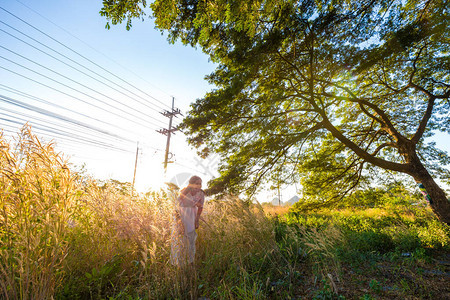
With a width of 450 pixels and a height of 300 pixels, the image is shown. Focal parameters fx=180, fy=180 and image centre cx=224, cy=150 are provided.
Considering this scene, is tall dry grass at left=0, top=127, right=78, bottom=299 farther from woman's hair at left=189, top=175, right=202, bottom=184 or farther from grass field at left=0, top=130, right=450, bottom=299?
woman's hair at left=189, top=175, right=202, bottom=184

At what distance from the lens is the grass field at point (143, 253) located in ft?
5.29

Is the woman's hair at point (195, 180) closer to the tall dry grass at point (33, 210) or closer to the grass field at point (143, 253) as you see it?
the grass field at point (143, 253)

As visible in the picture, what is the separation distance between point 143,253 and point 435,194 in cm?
874

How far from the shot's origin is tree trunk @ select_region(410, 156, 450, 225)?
5.71 meters

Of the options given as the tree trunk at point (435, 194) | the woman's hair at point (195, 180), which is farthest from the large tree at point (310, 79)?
the woman's hair at point (195, 180)

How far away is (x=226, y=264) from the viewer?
322 cm

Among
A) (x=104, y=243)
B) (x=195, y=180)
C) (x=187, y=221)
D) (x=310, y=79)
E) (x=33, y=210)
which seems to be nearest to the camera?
(x=33, y=210)

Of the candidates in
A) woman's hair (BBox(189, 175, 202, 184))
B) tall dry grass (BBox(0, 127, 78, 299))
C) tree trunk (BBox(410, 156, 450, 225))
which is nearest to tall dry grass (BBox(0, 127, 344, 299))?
tall dry grass (BBox(0, 127, 78, 299))

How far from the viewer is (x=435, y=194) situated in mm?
5902

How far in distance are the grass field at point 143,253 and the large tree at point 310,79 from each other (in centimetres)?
237

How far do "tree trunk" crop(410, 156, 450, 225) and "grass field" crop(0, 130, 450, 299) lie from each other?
196 centimetres

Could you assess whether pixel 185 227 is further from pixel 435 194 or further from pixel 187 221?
pixel 435 194

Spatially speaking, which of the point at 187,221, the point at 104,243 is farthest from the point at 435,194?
the point at 104,243

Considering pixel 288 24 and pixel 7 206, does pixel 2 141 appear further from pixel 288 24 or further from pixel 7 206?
pixel 288 24
